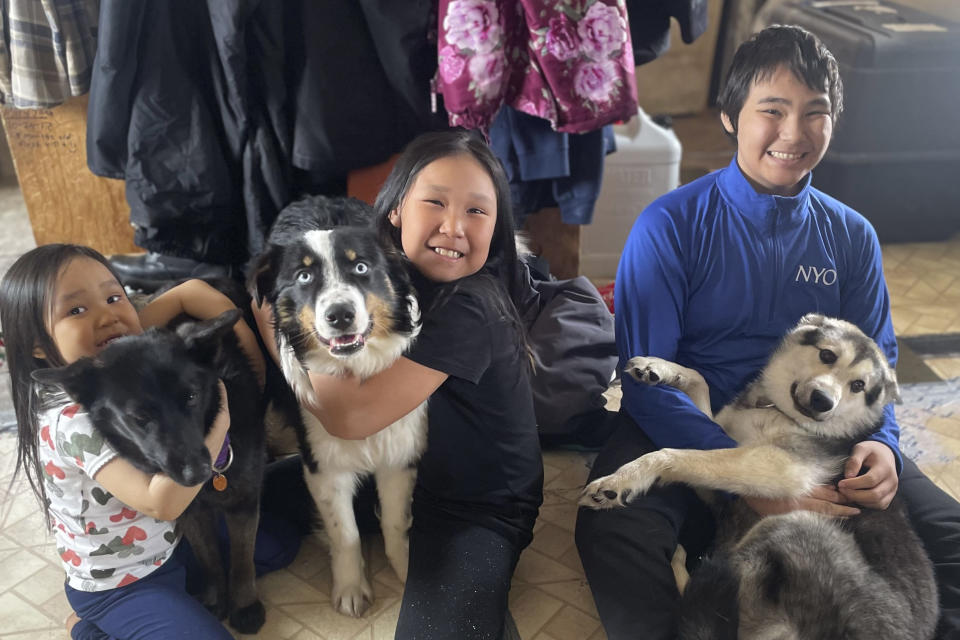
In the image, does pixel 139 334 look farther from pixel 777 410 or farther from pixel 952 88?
pixel 952 88

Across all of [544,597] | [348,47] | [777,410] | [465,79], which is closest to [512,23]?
[465,79]

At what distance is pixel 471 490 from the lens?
1.68 metres

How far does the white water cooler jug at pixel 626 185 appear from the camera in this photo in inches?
118

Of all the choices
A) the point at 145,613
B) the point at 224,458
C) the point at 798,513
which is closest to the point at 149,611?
the point at 145,613

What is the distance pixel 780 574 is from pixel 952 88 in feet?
8.58

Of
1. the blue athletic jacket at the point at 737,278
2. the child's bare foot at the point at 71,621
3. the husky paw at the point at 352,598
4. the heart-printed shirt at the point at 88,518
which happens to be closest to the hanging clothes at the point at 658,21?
the blue athletic jacket at the point at 737,278

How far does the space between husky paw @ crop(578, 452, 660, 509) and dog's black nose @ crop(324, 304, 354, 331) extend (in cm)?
67

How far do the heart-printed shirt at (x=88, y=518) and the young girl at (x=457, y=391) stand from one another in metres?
0.40

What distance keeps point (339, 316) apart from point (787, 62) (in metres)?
1.08

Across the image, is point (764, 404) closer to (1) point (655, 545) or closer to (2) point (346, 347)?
(1) point (655, 545)

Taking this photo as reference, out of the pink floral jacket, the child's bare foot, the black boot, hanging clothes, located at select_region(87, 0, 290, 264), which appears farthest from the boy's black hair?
the child's bare foot

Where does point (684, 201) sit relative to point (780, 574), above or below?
above

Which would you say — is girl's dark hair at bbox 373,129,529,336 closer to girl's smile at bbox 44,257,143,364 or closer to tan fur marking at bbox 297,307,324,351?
tan fur marking at bbox 297,307,324,351

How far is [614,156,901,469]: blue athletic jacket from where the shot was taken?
173 centimetres
